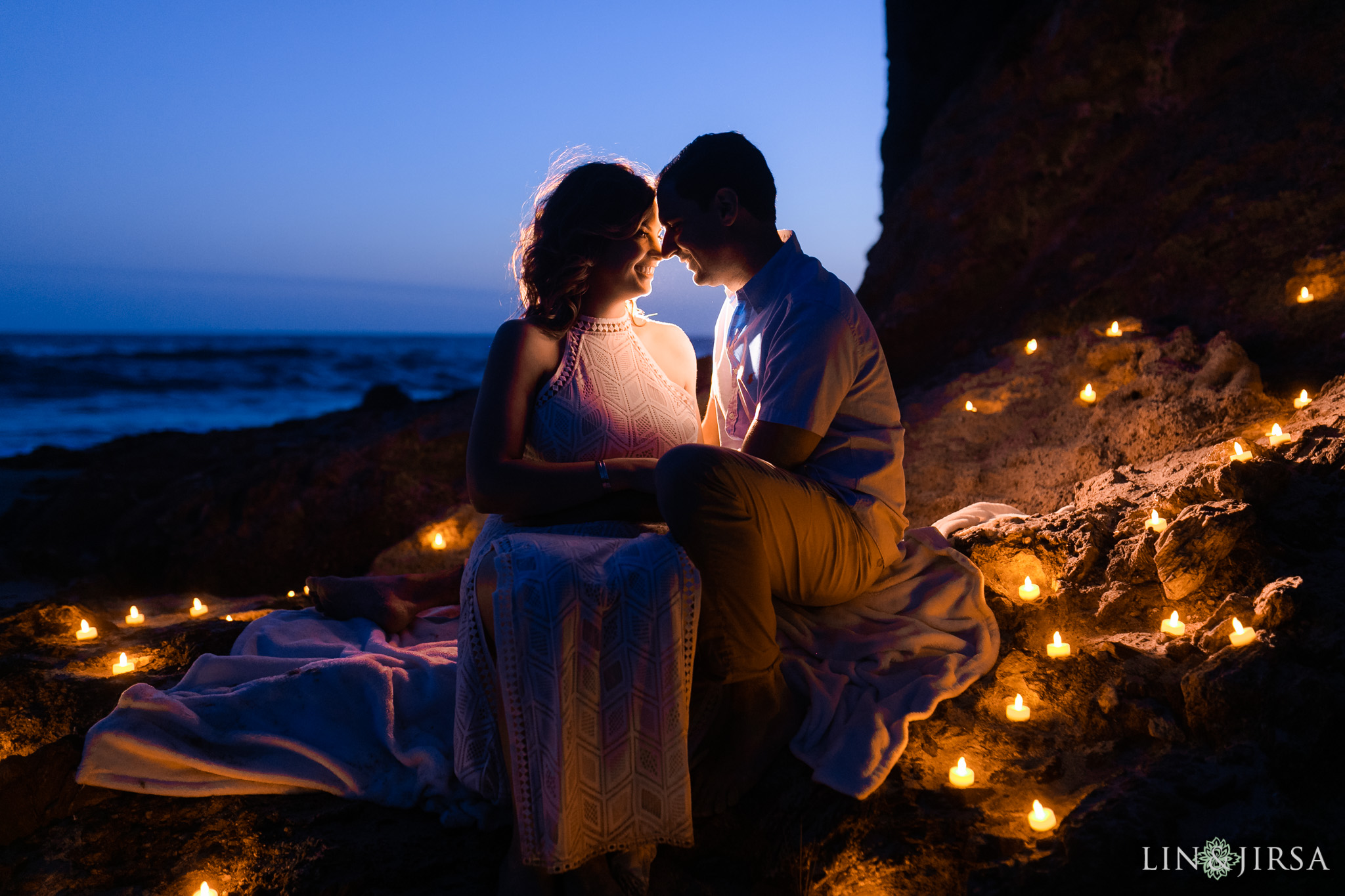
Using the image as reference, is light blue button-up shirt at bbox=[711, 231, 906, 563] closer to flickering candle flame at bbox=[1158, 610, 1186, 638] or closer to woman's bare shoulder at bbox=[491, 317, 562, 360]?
woman's bare shoulder at bbox=[491, 317, 562, 360]

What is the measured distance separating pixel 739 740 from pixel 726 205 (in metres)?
1.67

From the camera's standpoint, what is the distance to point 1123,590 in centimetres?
285

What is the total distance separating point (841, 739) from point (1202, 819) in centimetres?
86

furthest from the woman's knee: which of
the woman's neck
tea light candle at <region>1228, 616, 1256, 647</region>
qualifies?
tea light candle at <region>1228, 616, 1256, 647</region>

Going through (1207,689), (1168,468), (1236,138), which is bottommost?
(1207,689)

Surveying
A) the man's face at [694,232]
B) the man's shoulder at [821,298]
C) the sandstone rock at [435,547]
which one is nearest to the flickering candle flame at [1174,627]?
the man's shoulder at [821,298]

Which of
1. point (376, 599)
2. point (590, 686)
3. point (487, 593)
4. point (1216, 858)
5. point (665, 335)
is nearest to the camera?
point (1216, 858)

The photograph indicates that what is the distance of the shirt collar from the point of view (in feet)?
9.21

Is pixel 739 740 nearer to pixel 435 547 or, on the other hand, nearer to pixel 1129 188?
pixel 435 547

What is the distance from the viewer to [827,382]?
2.52 meters

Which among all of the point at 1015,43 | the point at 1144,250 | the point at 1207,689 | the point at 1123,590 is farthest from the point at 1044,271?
the point at 1207,689

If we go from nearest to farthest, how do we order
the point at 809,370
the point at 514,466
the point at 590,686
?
the point at 590,686 → the point at 809,370 → the point at 514,466

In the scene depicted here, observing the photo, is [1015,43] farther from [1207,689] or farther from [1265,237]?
[1207,689]

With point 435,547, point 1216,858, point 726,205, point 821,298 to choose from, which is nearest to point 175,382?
point 435,547
